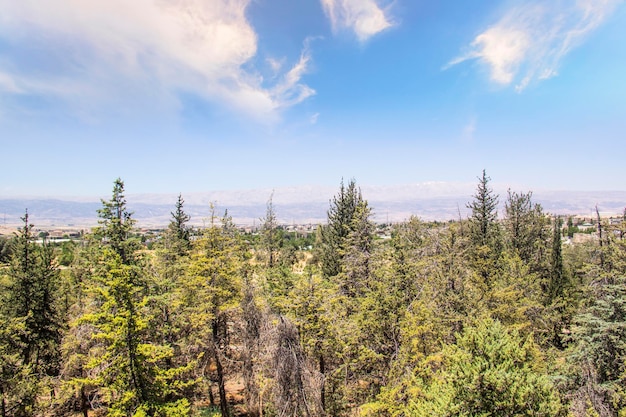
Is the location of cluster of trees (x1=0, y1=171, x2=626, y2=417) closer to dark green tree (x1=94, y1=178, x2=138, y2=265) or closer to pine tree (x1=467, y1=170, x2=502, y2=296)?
dark green tree (x1=94, y1=178, x2=138, y2=265)

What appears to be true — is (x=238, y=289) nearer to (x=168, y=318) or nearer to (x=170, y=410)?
(x=168, y=318)

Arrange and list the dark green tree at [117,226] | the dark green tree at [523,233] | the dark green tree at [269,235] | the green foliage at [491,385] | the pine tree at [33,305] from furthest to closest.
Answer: the dark green tree at [269,235]
the dark green tree at [523,233]
the pine tree at [33,305]
the dark green tree at [117,226]
the green foliage at [491,385]

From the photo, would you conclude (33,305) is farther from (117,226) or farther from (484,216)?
(484,216)

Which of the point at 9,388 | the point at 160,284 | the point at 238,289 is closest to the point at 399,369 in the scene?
the point at 238,289

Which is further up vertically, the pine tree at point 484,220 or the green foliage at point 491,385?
the pine tree at point 484,220

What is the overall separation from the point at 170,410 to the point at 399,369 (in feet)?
30.5

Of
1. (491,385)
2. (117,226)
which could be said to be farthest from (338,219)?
(491,385)

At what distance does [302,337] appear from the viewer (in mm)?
15086

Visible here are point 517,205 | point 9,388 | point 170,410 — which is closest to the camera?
point 170,410

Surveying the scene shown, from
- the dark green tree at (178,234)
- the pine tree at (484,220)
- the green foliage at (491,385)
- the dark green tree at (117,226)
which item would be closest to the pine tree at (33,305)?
the dark green tree at (117,226)

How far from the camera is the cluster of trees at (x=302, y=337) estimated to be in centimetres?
1188

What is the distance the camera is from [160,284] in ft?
59.9

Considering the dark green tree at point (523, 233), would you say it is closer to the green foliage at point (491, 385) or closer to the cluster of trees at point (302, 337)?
the cluster of trees at point (302, 337)

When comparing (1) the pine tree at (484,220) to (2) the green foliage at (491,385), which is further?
(1) the pine tree at (484,220)
